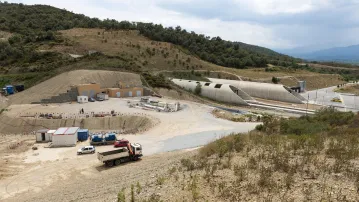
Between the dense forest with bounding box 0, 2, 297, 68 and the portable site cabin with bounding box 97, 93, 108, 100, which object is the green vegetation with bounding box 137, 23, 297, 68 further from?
the portable site cabin with bounding box 97, 93, 108, 100

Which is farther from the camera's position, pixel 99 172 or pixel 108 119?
pixel 108 119

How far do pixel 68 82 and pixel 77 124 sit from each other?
47.7 feet

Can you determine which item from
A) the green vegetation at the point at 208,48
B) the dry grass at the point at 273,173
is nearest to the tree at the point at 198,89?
the green vegetation at the point at 208,48

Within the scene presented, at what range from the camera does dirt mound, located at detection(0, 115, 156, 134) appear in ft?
109

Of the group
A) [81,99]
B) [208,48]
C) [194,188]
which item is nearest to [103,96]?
[81,99]

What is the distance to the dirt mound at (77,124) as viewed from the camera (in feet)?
109

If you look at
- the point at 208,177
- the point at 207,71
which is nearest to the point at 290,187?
the point at 208,177

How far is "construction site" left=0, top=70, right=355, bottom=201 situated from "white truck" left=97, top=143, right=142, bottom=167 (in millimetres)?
71

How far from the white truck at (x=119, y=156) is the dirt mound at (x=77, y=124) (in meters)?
11.2

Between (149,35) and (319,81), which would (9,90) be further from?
(319,81)

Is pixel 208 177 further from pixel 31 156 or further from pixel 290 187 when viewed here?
pixel 31 156

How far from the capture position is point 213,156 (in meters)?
13.1

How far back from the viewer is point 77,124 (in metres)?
33.8

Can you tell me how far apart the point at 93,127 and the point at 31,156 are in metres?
9.34
